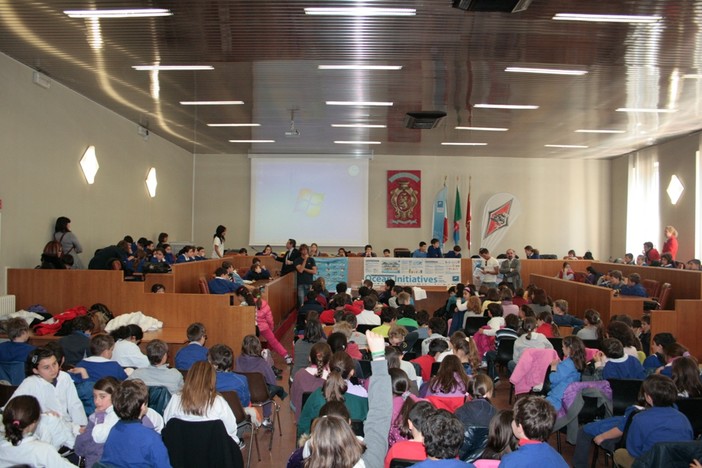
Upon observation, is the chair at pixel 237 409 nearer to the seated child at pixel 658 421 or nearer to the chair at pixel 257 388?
the chair at pixel 257 388

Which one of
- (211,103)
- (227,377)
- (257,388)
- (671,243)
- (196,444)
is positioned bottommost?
(257,388)

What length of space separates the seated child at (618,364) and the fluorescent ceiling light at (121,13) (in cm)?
559

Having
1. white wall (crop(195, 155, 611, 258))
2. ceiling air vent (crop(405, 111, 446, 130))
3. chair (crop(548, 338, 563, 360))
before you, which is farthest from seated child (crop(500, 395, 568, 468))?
white wall (crop(195, 155, 611, 258))

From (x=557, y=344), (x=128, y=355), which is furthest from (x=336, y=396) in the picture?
(x=557, y=344)

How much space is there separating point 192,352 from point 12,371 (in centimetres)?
160


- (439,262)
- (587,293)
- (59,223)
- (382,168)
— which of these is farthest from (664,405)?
(382,168)

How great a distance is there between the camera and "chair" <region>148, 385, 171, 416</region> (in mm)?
4508

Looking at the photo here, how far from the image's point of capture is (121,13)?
6980 mm

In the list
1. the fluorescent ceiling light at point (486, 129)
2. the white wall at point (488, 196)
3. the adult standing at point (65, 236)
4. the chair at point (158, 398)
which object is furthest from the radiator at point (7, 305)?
the white wall at point (488, 196)

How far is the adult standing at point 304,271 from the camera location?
13.1 meters

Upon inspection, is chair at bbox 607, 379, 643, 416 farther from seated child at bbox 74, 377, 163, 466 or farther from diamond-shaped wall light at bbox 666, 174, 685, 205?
diamond-shaped wall light at bbox 666, 174, 685, 205

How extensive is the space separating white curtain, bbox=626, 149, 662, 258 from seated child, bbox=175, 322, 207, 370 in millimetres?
14152

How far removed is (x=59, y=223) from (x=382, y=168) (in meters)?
10.9

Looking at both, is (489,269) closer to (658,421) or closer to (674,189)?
(674,189)
